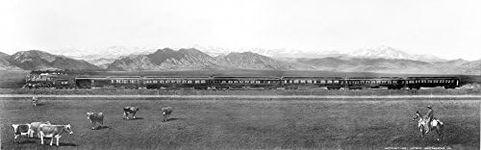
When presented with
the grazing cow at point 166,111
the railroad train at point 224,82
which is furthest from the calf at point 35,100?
the grazing cow at point 166,111

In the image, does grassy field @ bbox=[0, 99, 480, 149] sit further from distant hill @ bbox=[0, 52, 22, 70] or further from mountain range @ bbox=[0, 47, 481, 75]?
mountain range @ bbox=[0, 47, 481, 75]

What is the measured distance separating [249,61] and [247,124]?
72.2 inches

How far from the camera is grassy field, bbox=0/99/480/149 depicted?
14.5 meters

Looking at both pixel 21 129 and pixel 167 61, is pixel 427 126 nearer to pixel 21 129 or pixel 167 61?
pixel 167 61

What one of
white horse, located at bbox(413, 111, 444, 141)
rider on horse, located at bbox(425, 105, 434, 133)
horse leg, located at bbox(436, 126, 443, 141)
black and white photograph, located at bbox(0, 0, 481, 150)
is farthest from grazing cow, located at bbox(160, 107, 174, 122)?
horse leg, located at bbox(436, 126, 443, 141)

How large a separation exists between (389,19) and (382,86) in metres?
1.97

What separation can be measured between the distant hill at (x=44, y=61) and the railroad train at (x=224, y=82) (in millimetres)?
256

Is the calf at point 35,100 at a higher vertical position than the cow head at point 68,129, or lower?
higher

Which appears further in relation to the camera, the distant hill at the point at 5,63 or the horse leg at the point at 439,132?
the horse leg at the point at 439,132

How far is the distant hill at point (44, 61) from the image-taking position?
49.0 feet

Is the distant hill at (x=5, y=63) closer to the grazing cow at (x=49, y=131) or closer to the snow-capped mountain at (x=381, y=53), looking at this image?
the grazing cow at (x=49, y=131)

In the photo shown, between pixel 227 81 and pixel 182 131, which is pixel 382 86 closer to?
pixel 227 81

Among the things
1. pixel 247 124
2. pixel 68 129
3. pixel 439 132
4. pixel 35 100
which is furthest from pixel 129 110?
pixel 439 132

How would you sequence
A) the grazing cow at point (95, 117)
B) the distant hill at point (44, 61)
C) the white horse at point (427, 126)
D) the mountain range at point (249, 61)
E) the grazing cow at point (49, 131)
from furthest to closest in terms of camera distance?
1. the mountain range at point (249, 61)
2. the distant hill at point (44, 61)
3. the white horse at point (427, 126)
4. the grazing cow at point (95, 117)
5. the grazing cow at point (49, 131)
